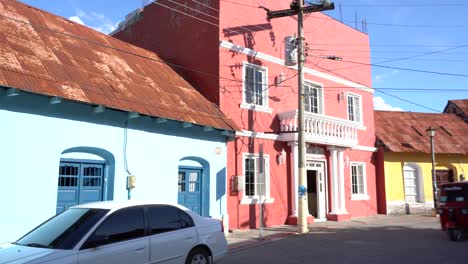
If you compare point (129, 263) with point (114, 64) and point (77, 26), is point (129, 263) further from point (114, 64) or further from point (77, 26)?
point (77, 26)

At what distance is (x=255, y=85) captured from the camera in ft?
59.6

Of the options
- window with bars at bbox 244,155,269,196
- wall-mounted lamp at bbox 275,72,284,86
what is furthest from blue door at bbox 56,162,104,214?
wall-mounted lamp at bbox 275,72,284,86

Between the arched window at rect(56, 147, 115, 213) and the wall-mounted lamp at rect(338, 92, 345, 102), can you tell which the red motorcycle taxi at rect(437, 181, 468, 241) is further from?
the arched window at rect(56, 147, 115, 213)

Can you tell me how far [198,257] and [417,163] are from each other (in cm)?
1948

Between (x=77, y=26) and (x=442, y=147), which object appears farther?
(x=442, y=147)

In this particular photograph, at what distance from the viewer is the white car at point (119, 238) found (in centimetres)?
617

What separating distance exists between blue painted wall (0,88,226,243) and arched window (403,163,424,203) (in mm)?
13142

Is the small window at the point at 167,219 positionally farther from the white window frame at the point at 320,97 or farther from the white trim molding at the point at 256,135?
the white window frame at the point at 320,97

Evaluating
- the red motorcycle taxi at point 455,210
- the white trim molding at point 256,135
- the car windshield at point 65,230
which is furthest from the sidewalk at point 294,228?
Result: the car windshield at point 65,230

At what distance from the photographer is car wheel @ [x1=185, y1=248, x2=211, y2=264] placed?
25.4 ft

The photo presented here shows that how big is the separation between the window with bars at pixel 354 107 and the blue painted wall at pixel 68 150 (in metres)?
10.2

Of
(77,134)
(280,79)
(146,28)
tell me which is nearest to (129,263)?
(77,134)

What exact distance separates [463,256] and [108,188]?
9.04m

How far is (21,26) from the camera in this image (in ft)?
42.5
